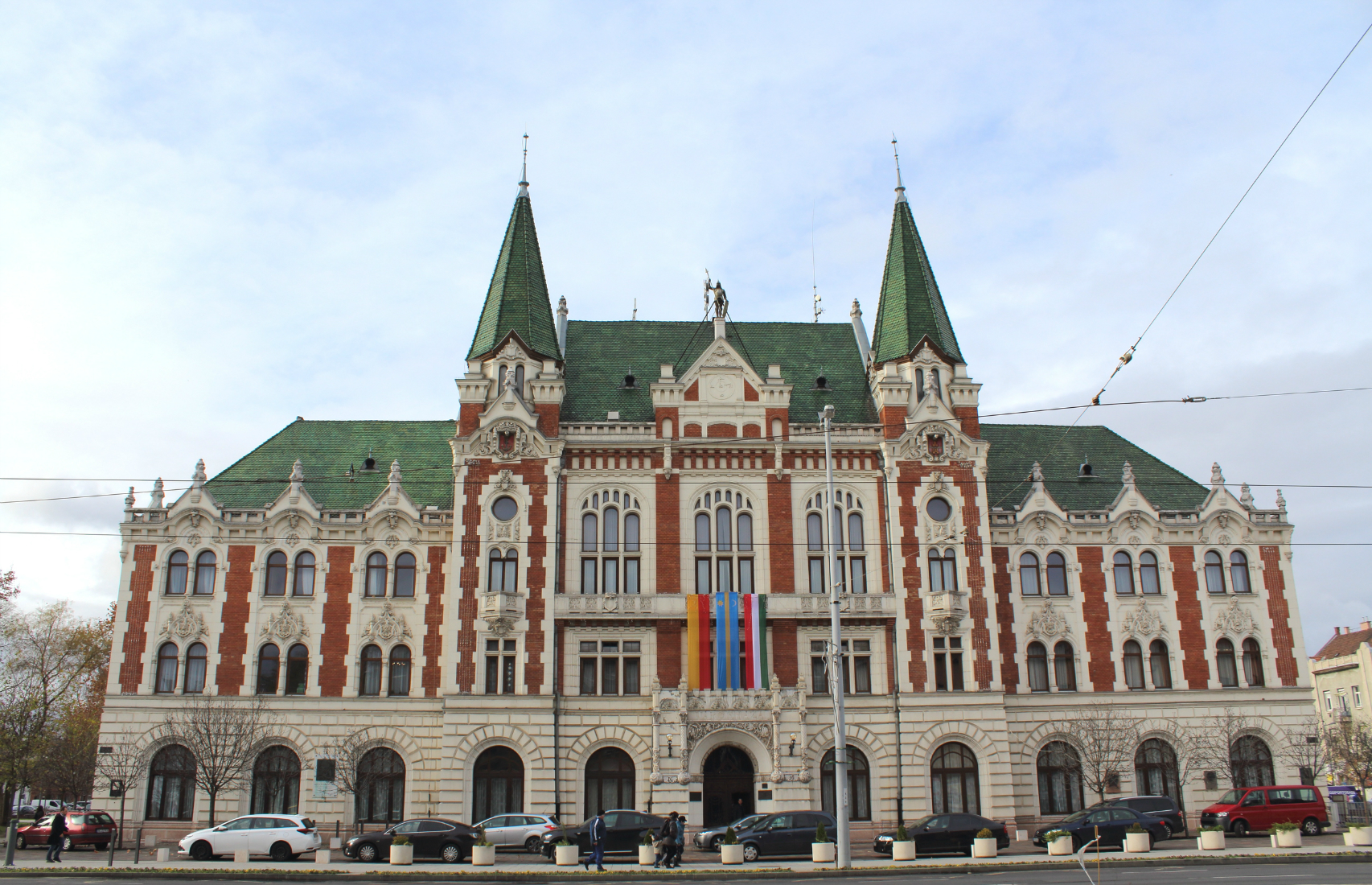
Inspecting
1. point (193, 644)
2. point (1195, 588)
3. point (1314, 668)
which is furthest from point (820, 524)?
point (1314, 668)

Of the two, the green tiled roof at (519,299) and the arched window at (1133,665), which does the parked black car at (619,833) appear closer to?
the green tiled roof at (519,299)

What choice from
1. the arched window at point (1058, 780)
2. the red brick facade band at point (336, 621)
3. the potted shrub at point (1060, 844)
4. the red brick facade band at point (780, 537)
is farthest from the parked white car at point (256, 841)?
the arched window at point (1058, 780)

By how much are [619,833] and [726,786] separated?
24.5ft

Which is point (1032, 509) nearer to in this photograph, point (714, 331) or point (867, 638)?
point (867, 638)

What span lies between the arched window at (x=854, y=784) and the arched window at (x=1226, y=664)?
632 inches

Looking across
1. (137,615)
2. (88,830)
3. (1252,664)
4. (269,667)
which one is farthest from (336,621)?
(1252,664)

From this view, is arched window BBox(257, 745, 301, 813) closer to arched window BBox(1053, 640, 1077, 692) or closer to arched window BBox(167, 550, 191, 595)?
arched window BBox(167, 550, 191, 595)

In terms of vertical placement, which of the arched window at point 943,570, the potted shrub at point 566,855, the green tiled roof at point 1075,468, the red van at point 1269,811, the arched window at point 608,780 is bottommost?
the potted shrub at point 566,855

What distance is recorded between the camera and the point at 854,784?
42188mm

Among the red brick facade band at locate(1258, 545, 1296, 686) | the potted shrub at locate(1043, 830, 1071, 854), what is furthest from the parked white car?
the red brick facade band at locate(1258, 545, 1296, 686)

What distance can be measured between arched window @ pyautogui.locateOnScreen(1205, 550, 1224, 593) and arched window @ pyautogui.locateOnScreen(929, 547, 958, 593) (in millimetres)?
11512

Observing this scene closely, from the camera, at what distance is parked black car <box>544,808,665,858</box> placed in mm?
34938

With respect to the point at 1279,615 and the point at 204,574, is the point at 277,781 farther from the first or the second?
the point at 1279,615

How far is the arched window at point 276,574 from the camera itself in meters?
44.7
